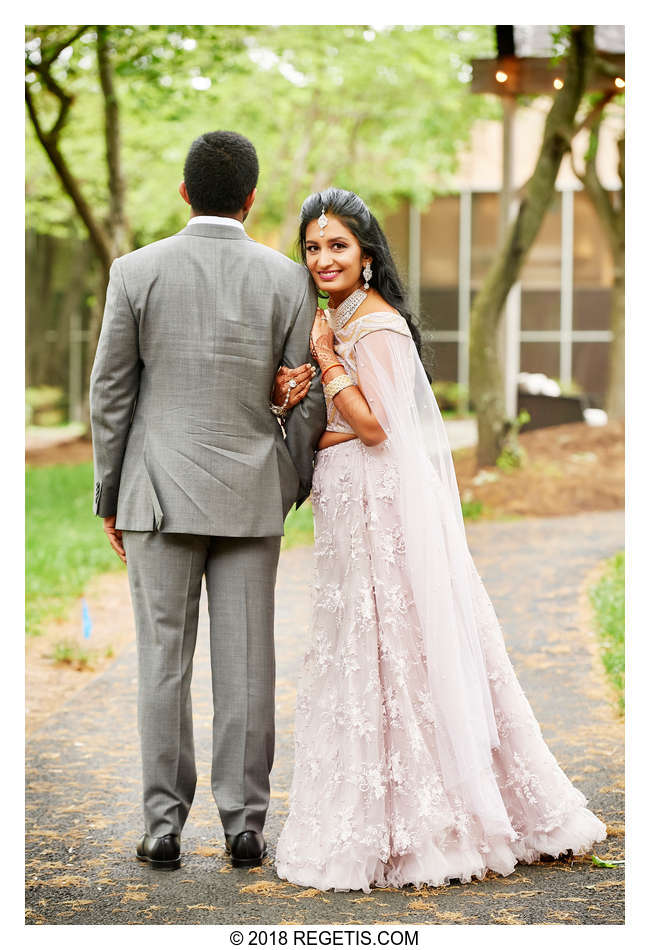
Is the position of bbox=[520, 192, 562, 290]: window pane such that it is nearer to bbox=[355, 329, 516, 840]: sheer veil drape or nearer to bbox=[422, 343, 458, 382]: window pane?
bbox=[422, 343, 458, 382]: window pane

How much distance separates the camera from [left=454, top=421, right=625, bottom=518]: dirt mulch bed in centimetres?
1190

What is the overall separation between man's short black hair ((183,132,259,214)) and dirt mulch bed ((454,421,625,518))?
8284 millimetres

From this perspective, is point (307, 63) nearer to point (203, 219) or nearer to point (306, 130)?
point (306, 130)

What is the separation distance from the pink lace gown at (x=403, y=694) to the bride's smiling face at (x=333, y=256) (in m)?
0.15

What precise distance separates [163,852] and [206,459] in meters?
1.22

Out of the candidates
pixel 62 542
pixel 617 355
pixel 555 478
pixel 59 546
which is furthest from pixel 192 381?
pixel 617 355

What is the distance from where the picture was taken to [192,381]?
3.51 meters

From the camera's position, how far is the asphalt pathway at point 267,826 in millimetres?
3318

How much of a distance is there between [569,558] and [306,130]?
12.2m

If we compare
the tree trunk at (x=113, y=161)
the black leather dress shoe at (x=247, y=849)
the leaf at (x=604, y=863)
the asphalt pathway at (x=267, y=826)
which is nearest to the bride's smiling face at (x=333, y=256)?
the black leather dress shoe at (x=247, y=849)

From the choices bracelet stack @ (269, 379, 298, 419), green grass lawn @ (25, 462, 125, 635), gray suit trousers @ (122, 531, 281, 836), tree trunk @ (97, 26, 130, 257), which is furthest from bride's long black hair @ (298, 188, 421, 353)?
tree trunk @ (97, 26, 130, 257)

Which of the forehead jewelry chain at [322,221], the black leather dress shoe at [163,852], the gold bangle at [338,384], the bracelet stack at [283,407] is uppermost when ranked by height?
the forehead jewelry chain at [322,221]

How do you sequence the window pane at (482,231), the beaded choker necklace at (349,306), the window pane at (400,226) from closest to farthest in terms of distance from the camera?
the beaded choker necklace at (349,306)
the window pane at (482,231)
the window pane at (400,226)

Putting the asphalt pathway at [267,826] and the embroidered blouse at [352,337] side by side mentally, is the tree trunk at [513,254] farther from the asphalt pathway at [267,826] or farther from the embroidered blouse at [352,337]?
the embroidered blouse at [352,337]
